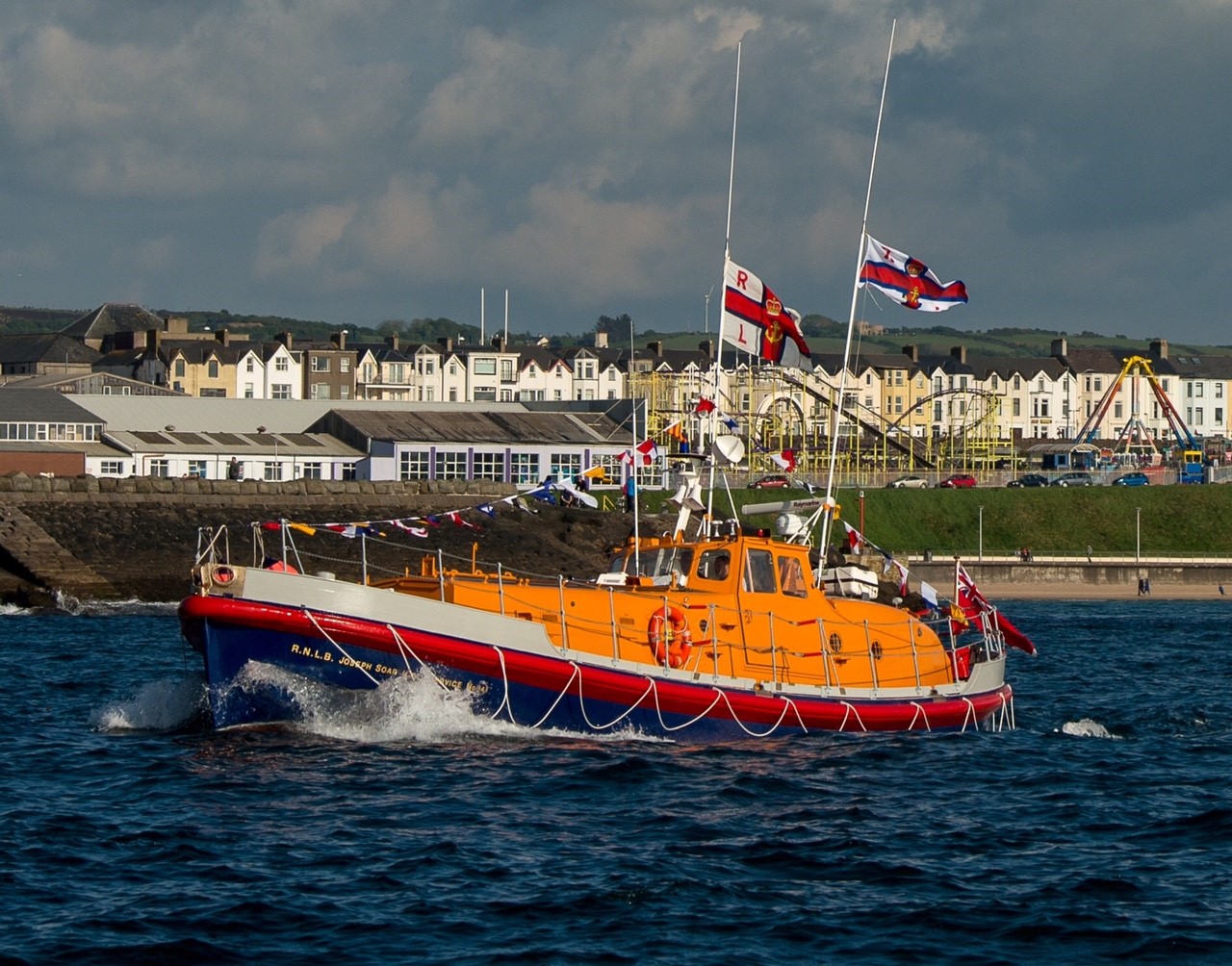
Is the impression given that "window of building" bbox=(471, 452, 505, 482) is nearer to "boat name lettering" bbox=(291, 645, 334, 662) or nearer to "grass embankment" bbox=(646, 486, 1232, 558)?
"grass embankment" bbox=(646, 486, 1232, 558)

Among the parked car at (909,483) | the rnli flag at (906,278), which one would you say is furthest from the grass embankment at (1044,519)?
the rnli flag at (906,278)

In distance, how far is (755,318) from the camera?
3133 cm

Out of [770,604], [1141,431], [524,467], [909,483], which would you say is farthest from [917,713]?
[1141,431]

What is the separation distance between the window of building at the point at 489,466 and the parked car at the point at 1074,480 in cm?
3447

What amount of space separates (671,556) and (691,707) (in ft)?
11.0

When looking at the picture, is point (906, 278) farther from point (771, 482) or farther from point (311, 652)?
point (771, 482)

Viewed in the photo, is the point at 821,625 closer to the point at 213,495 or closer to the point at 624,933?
the point at 624,933

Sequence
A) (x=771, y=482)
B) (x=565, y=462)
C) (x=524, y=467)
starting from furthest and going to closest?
1. (x=771, y=482)
2. (x=565, y=462)
3. (x=524, y=467)

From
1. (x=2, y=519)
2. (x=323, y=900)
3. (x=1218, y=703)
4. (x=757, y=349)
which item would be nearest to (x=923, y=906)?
(x=323, y=900)

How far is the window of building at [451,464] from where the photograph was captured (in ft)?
277

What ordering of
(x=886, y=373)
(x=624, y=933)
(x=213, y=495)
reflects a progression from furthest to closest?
(x=886, y=373) → (x=213, y=495) → (x=624, y=933)

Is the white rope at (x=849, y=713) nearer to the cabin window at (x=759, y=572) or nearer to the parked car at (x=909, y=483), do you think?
the cabin window at (x=759, y=572)

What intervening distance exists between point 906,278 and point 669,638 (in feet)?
27.6

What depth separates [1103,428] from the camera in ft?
516
